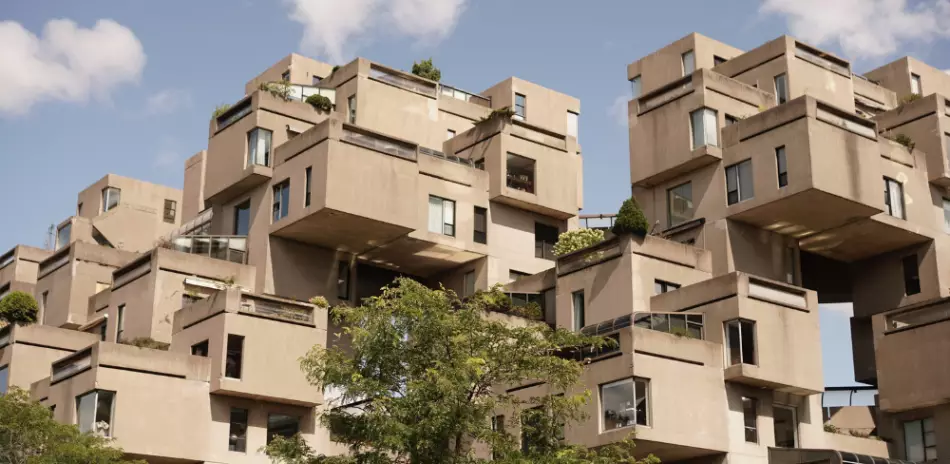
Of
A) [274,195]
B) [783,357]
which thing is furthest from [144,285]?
[783,357]

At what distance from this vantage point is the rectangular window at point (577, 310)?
53938 millimetres

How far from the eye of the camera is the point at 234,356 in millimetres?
49938

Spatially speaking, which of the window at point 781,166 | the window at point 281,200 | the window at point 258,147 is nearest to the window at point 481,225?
the window at point 281,200

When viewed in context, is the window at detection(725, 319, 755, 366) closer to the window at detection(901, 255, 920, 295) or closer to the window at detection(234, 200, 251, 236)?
the window at detection(901, 255, 920, 295)

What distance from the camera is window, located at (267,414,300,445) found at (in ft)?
167

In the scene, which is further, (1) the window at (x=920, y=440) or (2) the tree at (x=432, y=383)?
(1) the window at (x=920, y=440)

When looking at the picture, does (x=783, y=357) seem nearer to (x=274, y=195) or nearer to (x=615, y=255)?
(x=615, y=255)

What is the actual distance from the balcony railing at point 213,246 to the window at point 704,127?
19675mm

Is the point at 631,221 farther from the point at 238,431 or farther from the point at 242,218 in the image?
the point at 242,218

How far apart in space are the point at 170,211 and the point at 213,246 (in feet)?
87.8

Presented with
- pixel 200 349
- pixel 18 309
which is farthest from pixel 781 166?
pixel 18 309

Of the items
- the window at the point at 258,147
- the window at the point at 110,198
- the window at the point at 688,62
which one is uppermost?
the window at the point at 688,62

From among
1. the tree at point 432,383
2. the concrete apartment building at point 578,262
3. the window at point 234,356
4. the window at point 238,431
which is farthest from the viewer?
the window at point 234,356

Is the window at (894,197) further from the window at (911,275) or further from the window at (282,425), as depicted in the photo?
the window at (282,425)
